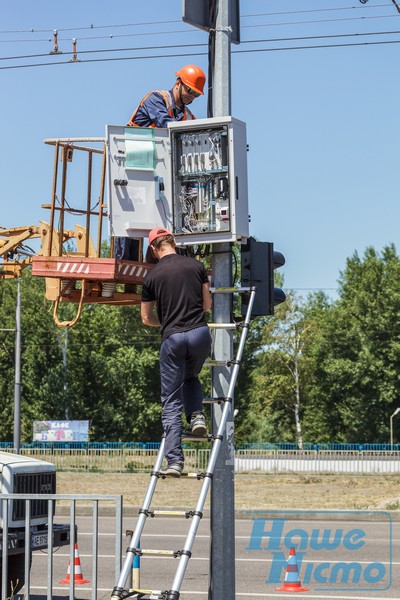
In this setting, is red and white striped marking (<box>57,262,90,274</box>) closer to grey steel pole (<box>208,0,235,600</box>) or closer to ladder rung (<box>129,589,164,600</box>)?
grey steel pole (<box>208,0,235,600</box>)

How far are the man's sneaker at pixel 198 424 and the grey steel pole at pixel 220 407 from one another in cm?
11

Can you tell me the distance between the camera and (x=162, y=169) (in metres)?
8.28

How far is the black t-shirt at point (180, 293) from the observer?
23.7 feet

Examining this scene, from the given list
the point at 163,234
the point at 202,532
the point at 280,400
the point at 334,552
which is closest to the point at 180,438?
the point at 163,234

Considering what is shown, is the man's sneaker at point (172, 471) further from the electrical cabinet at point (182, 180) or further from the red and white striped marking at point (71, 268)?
the red and white striped marking at point (71, 268)

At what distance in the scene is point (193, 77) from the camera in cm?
926

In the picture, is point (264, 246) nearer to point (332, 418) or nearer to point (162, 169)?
point (162, 169)

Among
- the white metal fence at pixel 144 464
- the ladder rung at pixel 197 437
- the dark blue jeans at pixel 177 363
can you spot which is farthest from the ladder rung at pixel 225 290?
the white metal fence at pixel 144 464

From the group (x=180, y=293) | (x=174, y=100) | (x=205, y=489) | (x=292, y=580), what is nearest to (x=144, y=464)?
(x=292, y=580)

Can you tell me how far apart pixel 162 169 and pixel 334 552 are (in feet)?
32.1

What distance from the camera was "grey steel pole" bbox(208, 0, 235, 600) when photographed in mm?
7086

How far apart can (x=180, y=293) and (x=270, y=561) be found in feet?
28.5

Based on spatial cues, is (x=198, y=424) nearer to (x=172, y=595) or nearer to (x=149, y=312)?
(x=149, y=312)

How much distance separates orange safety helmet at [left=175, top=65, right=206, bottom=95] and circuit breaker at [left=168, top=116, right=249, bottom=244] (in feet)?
4.75
